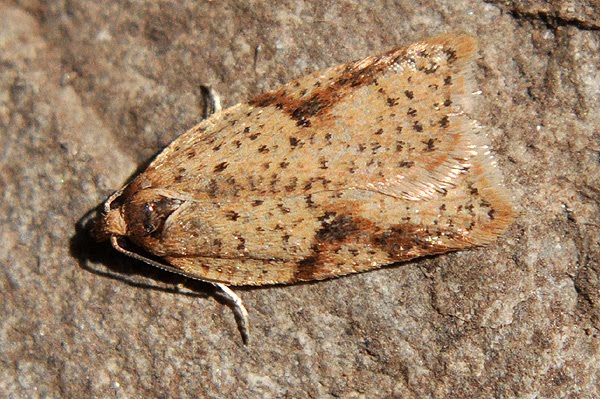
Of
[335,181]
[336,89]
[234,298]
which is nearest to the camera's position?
[335,181]

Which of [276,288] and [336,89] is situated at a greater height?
[336,89]

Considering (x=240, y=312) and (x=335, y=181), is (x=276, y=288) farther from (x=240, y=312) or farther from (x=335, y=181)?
(x=335, y=181)

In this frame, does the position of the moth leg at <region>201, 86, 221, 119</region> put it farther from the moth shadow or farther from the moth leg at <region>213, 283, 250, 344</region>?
the moth leg at <region>213, 283, 250, 344</region>

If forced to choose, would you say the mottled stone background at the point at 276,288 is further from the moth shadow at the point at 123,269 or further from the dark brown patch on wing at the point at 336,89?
the dark brown patch on wing at the point at 336,89

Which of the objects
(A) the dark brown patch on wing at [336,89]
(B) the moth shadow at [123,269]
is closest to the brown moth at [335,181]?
(A) the dark brown patch on wing at [336,89]

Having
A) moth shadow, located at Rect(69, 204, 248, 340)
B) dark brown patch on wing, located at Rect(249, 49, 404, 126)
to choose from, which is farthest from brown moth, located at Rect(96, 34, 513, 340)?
moth shadow, located at Rect(69, 204, 248, 340)

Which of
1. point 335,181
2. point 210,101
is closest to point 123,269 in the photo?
point 210,101
